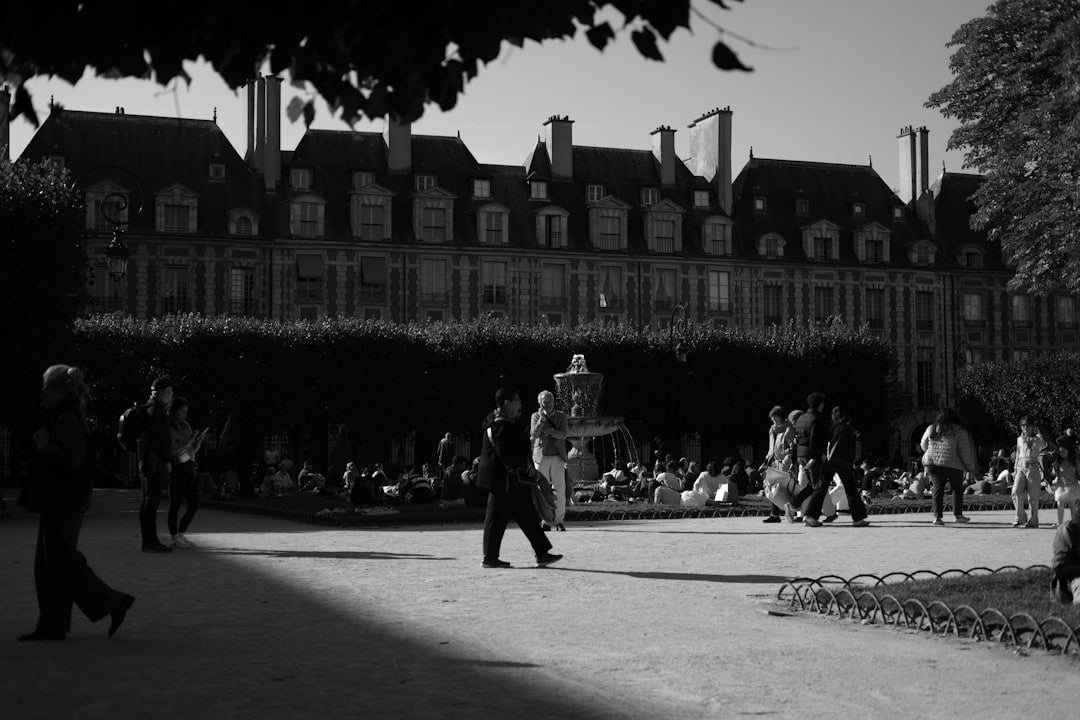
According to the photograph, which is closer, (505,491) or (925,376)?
(505,491)

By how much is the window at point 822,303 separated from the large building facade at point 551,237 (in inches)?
2.8

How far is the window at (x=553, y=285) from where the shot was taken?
2148 inches

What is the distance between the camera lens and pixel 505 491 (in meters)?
12.5

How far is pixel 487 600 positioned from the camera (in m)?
10.2

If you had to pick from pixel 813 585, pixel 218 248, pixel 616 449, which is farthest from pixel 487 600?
pixel 218 248

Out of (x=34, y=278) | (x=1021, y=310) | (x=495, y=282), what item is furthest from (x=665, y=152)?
(x=34, y=278)

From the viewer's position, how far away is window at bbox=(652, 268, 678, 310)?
55906 mm

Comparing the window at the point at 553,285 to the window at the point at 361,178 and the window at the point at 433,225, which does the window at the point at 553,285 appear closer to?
the window at the point at 433,225

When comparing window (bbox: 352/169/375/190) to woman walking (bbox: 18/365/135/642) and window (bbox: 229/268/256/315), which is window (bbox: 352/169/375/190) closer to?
window (bbox: 229/268/256/315)

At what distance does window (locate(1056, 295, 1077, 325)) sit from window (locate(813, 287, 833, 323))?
36.8 ft

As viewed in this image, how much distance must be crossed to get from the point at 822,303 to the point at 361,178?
19459mm

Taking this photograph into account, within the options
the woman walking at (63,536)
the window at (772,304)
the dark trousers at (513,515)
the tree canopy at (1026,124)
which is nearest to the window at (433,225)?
the window at (772,304)

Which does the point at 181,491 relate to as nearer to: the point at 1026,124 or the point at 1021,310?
the point at 1026,124

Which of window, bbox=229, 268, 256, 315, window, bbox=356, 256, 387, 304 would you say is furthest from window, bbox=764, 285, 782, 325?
window, bbox=229, 268, 256, 315
